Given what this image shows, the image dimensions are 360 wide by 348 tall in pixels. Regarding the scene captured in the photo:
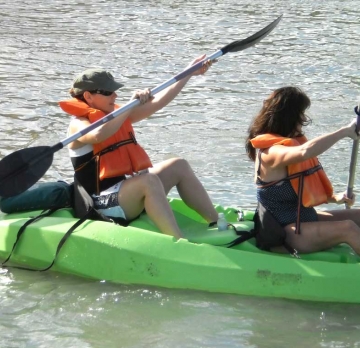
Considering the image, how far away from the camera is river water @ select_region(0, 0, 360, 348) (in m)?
4.32

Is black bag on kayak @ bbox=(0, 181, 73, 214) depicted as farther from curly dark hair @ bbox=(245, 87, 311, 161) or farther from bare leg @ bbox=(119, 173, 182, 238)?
curly dark hair @ bbox=(245, 87, 311, 161)

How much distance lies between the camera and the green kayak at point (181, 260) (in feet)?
14.7

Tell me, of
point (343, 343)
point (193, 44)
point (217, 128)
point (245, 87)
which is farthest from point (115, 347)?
point (193, 44)

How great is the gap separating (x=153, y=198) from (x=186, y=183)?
1.13 ft

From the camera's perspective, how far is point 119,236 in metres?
4.70

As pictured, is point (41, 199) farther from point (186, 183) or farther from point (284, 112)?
point (284, 112)

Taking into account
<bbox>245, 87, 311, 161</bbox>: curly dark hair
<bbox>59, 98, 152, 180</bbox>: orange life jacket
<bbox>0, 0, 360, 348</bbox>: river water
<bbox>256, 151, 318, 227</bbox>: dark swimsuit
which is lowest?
<bbox>0, 0, 360, 348</bbox>: river water

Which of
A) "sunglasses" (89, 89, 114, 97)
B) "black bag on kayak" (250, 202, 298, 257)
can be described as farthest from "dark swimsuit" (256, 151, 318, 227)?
"sunglasses" (89, 89, 114, 97)

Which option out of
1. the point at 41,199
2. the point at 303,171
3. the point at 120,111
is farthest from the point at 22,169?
the point at 303,171

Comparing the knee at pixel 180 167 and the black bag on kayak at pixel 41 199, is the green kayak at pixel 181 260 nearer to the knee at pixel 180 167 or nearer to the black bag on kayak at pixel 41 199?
the black bag on kayak at pixel 41 199

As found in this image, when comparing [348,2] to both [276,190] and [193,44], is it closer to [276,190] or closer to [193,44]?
[193,44]

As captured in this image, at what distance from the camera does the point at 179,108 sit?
8508mm

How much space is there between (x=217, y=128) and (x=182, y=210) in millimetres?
2674

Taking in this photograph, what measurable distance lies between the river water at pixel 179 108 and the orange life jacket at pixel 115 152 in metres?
→ 0.60
